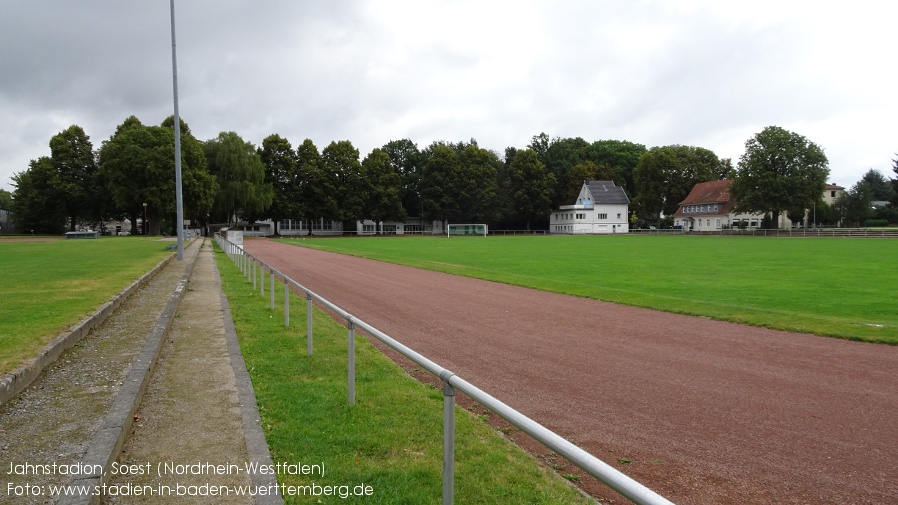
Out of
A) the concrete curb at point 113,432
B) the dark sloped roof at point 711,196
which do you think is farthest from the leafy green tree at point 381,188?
the concrete curb at point 113,432

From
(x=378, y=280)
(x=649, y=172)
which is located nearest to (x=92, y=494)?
(x=378, y=280)

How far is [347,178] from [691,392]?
8945 centimetres

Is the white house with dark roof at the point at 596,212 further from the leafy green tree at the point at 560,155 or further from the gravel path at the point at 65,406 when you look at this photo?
the gravel path at the point at 65,406

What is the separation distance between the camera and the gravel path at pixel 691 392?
4609mm

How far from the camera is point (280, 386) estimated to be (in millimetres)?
6438

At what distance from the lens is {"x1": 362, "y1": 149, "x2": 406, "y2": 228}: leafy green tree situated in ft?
310

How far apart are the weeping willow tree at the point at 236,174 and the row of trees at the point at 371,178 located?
6.5 inches

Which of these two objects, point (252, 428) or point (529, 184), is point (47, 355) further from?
point (529, 184)

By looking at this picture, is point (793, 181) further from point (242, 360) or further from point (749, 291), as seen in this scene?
point (242, 360)

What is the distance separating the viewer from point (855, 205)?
9100 centimetres

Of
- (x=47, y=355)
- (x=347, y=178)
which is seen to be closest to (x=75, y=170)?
(x=347, y=178)

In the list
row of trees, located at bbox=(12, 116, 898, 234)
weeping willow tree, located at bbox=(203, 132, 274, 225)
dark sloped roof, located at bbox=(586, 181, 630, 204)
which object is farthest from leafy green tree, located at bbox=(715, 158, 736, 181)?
weeping willow tree, located at bbox=(203, 132, 274, 225)

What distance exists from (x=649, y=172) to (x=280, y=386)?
106563 millimetres

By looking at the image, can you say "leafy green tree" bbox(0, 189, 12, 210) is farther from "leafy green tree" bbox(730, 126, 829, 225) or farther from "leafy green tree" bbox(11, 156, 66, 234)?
"leafy green tree" bbox(730, 126, 829, 225)
